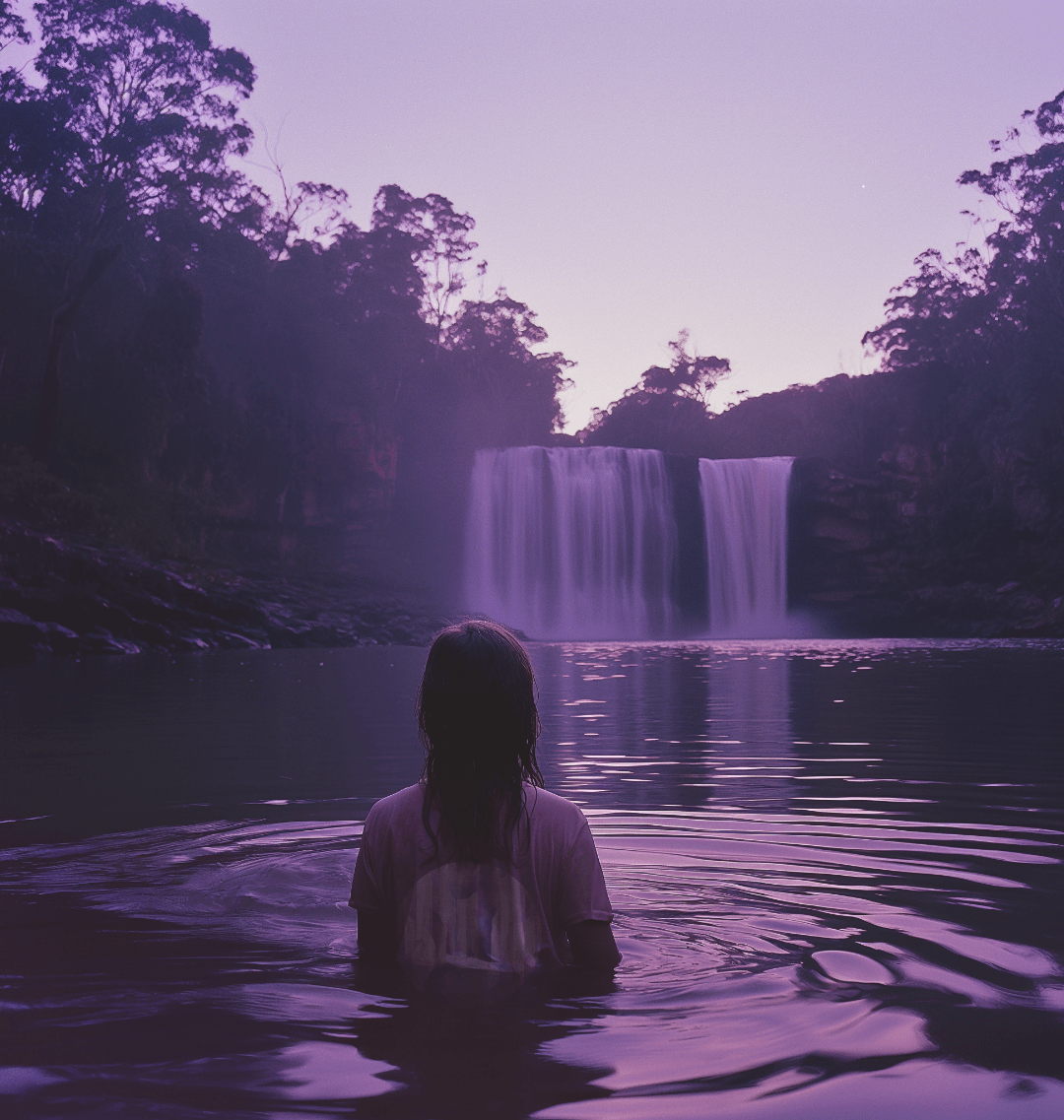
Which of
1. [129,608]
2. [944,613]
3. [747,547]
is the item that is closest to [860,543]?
[747,547]

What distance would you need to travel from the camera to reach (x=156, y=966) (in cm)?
324

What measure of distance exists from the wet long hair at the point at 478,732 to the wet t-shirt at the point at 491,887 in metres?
0.05

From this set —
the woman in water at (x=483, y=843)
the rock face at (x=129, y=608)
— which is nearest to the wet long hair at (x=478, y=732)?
the woman in water at (x=483, y=843)

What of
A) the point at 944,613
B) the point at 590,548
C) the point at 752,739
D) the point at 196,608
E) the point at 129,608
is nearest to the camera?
the point at 752,739

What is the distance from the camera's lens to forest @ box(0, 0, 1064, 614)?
34656mm

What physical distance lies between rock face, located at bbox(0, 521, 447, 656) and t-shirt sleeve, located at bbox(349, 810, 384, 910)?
20.6 m

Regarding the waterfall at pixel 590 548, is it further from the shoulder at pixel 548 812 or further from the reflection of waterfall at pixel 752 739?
the shoulder at pixel 548 812

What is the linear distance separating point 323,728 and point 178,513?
27.4 meters

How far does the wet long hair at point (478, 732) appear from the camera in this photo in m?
2.64

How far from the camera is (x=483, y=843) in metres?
2.71

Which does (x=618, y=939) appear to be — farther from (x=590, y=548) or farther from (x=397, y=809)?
(x=590, y=548)

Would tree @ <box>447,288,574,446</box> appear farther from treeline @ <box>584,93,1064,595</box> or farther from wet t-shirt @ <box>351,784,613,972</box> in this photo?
wet t-shirt @ <box>351,784,613,972</box>

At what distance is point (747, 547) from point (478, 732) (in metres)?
45.3

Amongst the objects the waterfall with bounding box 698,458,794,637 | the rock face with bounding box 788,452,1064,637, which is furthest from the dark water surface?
the rock face with bounding box 788,452,1064,637
